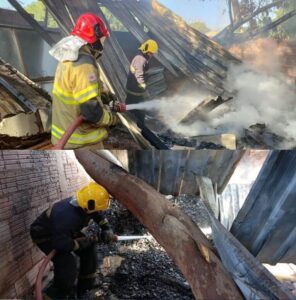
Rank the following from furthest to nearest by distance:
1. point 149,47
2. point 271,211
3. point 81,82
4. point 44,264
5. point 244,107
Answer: point 44,264
point 244,107
point 271,211
point 149,47
point 81,82

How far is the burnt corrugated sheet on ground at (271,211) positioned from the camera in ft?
5.78

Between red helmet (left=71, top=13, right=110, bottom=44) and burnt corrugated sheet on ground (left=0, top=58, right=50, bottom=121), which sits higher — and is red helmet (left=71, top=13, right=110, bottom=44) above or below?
above

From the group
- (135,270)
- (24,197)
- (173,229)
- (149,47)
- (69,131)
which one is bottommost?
(135,270)

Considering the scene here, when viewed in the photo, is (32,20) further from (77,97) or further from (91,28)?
(77,97)

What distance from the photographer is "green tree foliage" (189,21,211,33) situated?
1582 mm

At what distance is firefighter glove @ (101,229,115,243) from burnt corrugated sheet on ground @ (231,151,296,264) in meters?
0.92

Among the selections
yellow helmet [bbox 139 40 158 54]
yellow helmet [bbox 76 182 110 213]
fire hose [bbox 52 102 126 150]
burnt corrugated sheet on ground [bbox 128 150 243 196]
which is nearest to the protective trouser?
yellow helmet [bbox 76 182 110 213]

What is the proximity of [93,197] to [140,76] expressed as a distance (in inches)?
36.8

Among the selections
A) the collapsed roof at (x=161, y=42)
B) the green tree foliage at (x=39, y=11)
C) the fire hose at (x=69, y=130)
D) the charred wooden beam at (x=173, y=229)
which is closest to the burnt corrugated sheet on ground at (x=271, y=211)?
the charred wooden beam at (x=173, y=229)

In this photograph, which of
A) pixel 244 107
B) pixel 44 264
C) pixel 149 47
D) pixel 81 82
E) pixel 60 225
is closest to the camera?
pixel 81 82

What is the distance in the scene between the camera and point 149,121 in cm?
190

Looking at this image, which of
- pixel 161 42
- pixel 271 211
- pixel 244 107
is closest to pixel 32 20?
pixel 161 42

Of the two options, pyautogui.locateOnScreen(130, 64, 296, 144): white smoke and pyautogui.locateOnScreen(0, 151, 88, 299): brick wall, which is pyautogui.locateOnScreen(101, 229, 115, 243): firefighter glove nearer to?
pyautogui.locateOnScreen(0, 151, 88, 299): brick wall

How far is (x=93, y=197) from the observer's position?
215 centimetres
